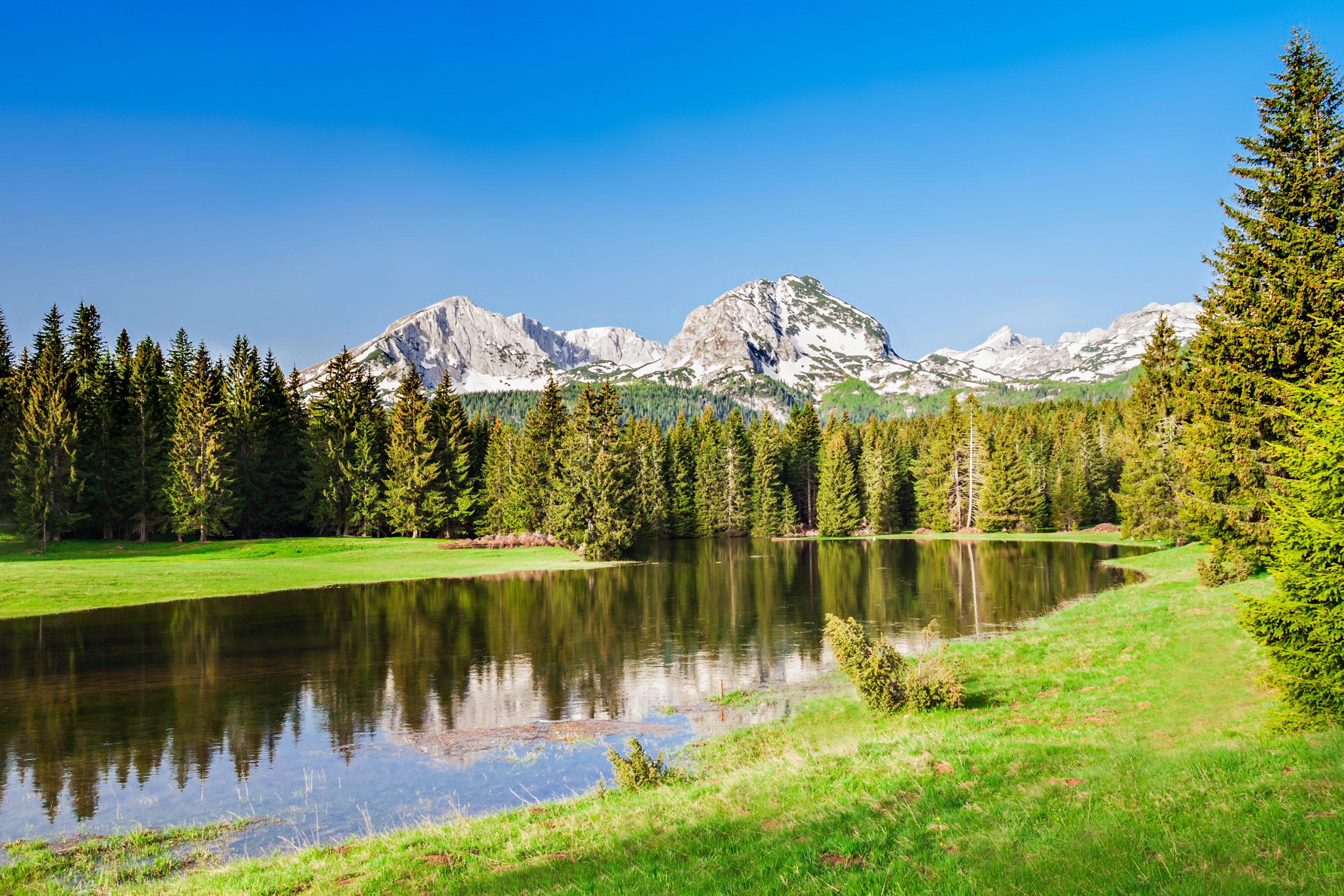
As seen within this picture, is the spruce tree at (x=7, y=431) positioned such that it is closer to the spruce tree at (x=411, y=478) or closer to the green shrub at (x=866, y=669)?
the spruce tree at (x=411, y=478)

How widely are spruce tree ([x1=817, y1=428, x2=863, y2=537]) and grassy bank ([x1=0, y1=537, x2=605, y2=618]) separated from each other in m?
48.2

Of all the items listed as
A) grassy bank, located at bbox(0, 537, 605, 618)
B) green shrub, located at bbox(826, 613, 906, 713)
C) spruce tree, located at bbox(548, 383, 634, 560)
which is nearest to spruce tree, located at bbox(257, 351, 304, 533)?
grassy bank, located at bbox(0, 537, 605, 618)

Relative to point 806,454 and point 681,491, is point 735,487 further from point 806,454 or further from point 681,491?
point 806,454

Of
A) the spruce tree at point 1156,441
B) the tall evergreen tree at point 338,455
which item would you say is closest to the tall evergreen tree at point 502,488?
the tall evergreen tree at point 338,455

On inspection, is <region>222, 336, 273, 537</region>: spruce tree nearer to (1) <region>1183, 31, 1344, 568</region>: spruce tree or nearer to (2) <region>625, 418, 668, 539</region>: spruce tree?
(2) <region>625, 418, 668, 539</region>: spruce tree

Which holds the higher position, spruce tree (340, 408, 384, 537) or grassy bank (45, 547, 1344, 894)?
spruce tree (340, 408, 384, 537)

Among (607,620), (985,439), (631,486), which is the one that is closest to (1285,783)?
(607,620)

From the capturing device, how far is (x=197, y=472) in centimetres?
7156

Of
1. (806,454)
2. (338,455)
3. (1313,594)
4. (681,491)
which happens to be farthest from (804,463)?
(1313,594)

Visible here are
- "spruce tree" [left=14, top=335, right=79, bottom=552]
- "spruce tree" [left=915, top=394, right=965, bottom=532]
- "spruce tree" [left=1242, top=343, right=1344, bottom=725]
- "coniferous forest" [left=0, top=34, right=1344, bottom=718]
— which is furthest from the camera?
"spruce tree" [left=915, top=394, right=965, bottom=532]

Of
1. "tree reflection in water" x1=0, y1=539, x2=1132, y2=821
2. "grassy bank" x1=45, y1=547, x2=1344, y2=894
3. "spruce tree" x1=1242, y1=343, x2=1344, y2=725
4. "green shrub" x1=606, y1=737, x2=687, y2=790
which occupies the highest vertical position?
"spruce tree" x1=1242, y1=343, x2=1344, y2=725

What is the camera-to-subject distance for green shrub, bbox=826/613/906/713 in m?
19.7

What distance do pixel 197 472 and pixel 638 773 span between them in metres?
72.1

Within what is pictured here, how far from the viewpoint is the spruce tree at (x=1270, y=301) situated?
88.2 ft
